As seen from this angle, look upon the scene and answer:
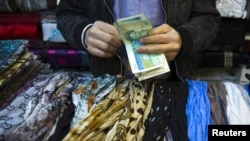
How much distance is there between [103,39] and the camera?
692 millimetres

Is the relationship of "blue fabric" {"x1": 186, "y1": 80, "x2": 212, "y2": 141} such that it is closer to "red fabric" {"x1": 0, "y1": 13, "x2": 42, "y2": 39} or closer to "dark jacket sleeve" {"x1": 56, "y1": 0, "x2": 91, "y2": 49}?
"dark jacket sleeve" {"x1": 56, "y1": 0, "x2": 91, "y2": 49}

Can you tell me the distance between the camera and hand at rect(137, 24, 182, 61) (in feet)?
2.13

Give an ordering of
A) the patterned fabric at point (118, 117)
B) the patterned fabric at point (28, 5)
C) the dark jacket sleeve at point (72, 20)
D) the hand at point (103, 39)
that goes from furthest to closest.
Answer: the patterned fabric at point (28, 5) < the dark jacket sleeve at point (72, 20) < the hand at point (103, 39) < the patterned fabric at point (118, 117)

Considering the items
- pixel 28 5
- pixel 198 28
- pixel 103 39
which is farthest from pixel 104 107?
pixel 28 5

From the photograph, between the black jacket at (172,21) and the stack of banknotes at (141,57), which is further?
the black jacket at (172,21)

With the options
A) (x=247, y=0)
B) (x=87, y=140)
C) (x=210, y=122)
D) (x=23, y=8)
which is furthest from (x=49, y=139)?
(x=247, y=0)

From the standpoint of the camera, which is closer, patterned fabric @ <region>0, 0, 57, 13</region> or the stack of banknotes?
the stack of banknotes

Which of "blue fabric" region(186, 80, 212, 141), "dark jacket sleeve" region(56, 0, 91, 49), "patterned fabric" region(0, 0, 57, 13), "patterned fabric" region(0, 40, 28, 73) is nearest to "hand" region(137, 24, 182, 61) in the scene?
"blue fabric" region(186, 80, 212, 141)

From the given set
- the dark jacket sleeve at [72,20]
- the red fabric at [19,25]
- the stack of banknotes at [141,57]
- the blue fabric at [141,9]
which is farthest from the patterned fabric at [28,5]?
the stack of banknotes at [141,57]

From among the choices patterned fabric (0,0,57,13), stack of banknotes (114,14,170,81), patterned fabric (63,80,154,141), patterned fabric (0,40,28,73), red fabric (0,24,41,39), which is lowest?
red fabric (0,24,41,39)

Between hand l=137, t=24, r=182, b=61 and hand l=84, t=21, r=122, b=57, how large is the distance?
7 centimetres

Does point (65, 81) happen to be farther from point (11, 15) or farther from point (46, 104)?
point (11, 15)

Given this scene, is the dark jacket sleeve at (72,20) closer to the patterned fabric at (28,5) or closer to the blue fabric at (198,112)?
the blue fabric at (198,112)

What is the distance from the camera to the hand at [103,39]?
686 mm
